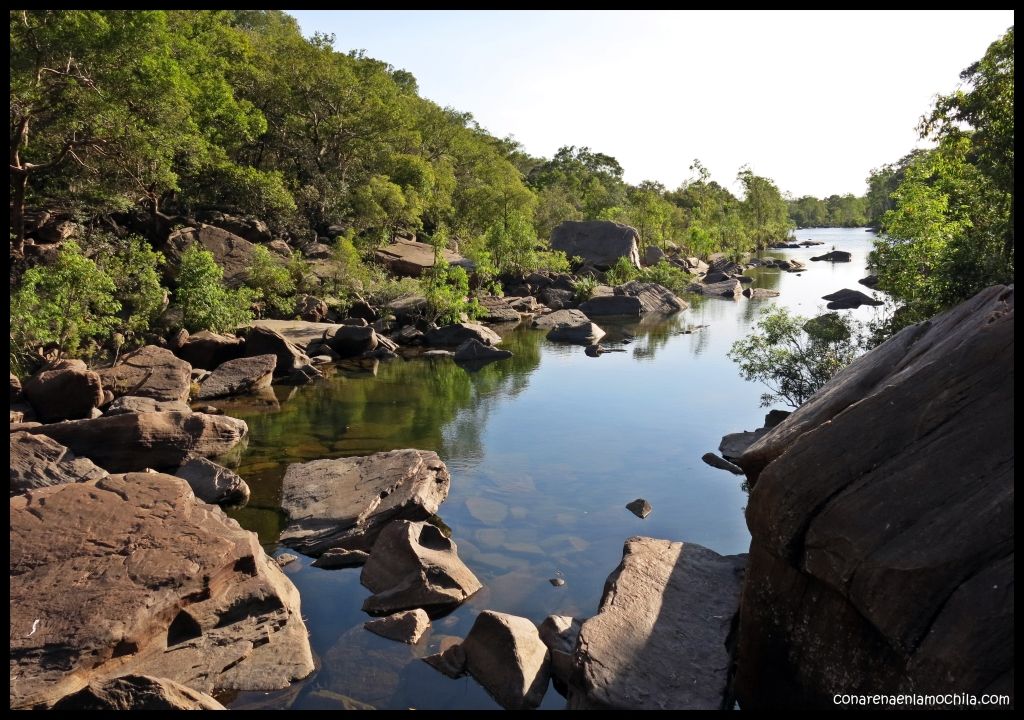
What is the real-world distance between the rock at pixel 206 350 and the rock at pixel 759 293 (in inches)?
1139

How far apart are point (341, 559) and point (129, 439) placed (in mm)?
5013

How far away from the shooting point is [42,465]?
11000 millimetres

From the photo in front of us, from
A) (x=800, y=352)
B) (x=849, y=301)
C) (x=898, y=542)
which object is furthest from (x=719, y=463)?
(x=849, y=301)

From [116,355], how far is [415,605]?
1378 cm

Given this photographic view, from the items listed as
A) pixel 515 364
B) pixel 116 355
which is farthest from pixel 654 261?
pixel 116 355

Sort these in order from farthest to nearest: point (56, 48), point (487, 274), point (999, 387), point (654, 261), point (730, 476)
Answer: point (654, 261)
point (487, 274)
point (56, 48)
point (730, 476)
point (999, 387)

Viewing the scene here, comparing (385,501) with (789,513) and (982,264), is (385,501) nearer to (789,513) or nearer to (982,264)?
(789,513)

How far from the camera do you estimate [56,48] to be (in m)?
18.0

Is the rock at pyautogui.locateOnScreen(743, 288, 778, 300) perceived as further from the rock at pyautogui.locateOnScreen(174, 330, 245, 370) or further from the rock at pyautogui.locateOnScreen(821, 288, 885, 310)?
the rock at pyautogui.locateOnScreen(174, 330, 245, 370)

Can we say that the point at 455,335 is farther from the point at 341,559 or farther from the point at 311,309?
the point at 341,559

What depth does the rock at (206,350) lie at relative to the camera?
1988 centimetres

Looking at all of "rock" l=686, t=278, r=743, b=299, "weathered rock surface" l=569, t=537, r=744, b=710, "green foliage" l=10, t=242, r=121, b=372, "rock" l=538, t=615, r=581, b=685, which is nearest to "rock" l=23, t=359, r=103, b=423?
"green foliage" l=10, t=242, r=121, b=372

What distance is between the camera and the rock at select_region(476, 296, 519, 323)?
103ft

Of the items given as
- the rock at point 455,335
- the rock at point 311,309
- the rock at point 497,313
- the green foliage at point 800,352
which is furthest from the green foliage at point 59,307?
the rock at point 497,313
